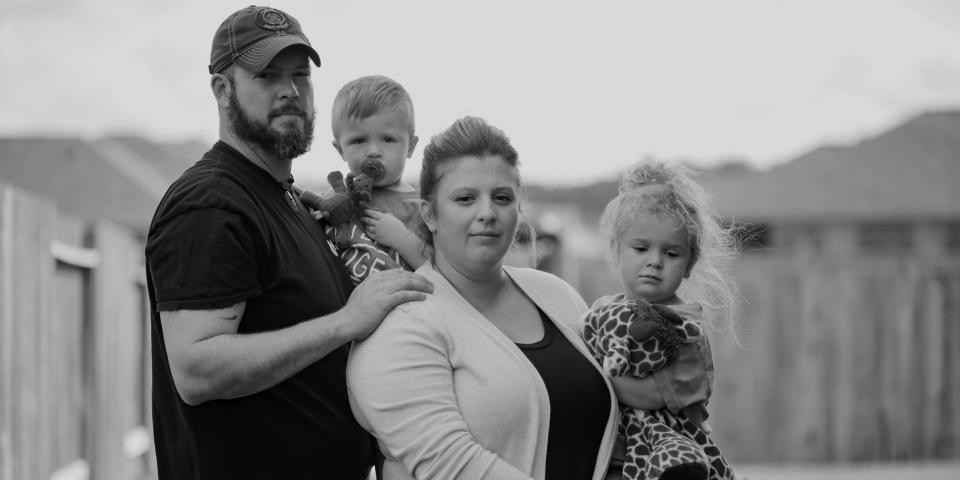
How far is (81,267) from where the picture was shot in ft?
21.2

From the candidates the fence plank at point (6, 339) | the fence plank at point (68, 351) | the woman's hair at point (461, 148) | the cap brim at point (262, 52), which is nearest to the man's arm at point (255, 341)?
the woman's hair at point (461, 148)

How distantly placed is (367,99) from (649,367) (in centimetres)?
141

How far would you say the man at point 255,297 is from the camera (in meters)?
2.85

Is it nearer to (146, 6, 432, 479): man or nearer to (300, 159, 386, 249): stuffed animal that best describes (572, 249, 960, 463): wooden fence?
Answer: (300, 159, 386, 249): stuffed animal

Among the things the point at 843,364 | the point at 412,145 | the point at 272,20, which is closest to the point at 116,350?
the point at 412,145

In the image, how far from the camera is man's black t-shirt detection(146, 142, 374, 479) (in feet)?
9.42

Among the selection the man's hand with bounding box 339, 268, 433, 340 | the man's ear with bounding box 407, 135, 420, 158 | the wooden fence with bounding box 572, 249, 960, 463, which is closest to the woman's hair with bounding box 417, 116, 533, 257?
the man's hand with bounding box 339, 268, 433, 340

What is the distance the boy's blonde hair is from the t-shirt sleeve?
859 mm

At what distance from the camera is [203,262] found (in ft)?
9.33

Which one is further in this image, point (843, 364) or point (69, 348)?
point (843, 364)

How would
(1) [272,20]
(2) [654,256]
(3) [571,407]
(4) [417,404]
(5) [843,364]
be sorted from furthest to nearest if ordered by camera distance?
(5) [843,364], (1) [272,20], (2) [654,256], (3) [571,407], (4) [417,404]

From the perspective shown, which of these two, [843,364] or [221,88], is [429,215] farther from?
[843,364]

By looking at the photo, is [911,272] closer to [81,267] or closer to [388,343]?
[81,267]

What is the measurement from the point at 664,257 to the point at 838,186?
17.0 metres
